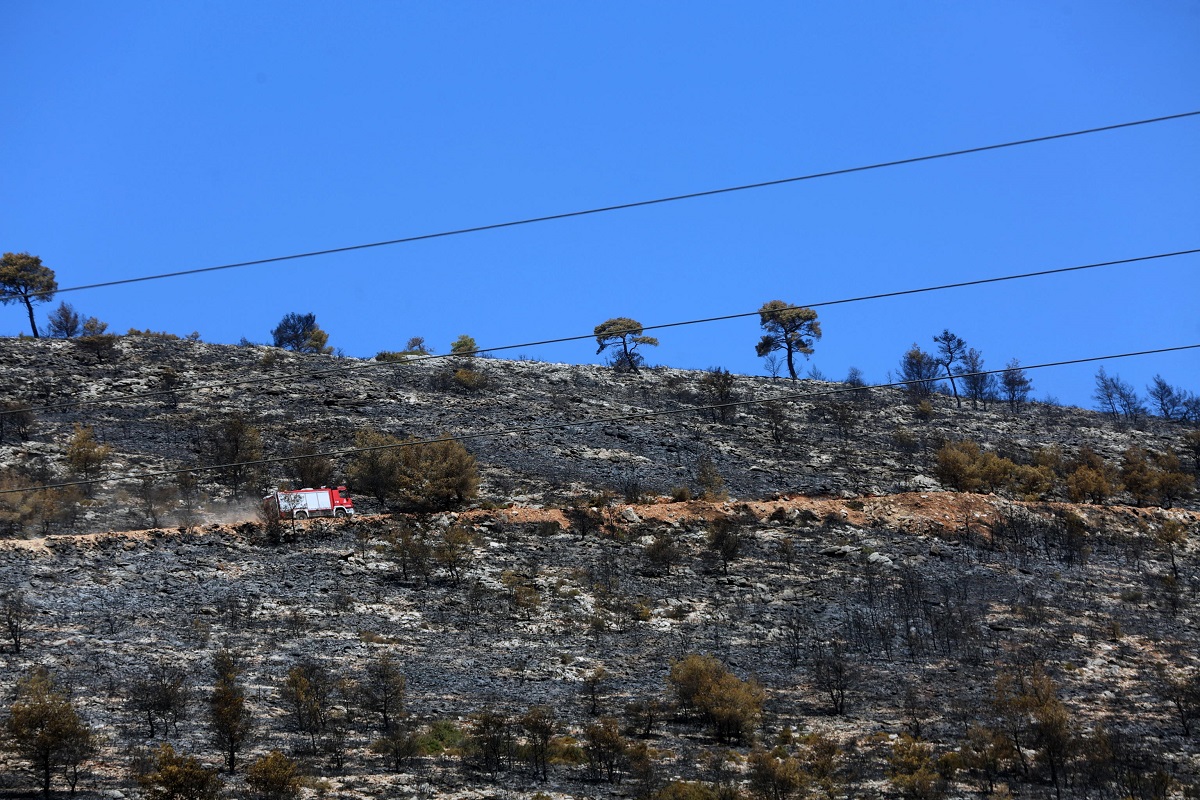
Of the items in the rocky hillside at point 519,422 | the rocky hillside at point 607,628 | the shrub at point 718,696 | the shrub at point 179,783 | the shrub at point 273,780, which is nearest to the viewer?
the shrub at point 179,783

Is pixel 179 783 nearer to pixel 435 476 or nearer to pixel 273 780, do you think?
pixel 273 780

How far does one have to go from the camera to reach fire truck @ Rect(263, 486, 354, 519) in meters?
41.9

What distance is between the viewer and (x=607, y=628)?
33.8 m

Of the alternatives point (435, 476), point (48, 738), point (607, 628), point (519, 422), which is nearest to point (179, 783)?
point (48, 738)

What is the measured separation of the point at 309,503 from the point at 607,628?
1451cm

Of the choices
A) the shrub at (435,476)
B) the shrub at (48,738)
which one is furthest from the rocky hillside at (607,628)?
the shrub at (435,476)

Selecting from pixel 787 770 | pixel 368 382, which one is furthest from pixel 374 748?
pixel 368 382

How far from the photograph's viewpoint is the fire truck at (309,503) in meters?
41.9

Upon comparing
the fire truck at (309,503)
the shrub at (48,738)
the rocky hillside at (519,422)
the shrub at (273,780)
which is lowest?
the shrub at (273,780)

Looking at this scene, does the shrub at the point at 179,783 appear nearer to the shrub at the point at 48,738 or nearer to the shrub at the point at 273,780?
the shrub at the point at 273,780

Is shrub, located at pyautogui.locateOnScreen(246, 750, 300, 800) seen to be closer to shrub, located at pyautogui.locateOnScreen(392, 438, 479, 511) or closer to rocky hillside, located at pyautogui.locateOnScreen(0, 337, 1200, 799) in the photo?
rocky hillside, located at pyautogui.locateOnScreen(0, 337, 1200, 799)

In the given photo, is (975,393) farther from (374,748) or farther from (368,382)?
(374,748)

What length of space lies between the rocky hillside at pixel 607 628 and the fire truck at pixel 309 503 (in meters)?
1.52

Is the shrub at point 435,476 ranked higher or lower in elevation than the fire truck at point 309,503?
higher
